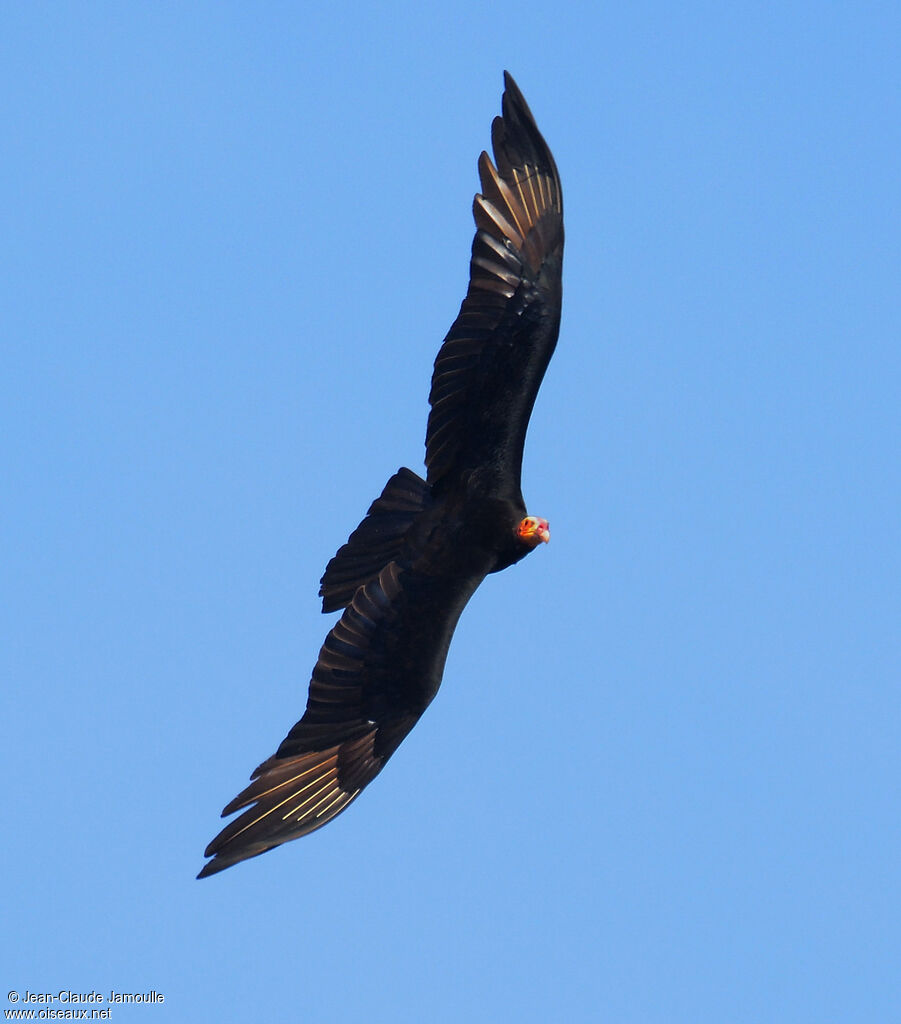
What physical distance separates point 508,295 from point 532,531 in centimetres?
243

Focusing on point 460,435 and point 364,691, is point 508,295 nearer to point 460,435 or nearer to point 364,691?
point 460,435

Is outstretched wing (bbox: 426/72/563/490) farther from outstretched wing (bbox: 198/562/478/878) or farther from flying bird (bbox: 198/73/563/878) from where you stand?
outstretched wing (bbox: 198/562/478/878)

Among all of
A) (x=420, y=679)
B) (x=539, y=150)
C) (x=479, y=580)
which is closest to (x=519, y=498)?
(x=479, y=580)

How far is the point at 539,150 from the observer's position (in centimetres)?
1936

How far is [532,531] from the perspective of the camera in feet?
65.8

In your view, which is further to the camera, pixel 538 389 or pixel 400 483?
pixel 400 483

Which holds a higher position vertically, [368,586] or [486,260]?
[486,260]

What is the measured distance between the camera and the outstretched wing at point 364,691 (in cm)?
1903

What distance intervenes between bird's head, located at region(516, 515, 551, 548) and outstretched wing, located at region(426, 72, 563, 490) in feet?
3.28

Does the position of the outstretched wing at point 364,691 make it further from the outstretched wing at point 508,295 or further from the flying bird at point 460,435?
the outstretched wing at point 508,295

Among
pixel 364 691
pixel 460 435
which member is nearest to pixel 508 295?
pixel 460 435

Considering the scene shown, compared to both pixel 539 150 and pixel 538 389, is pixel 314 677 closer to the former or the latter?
pixel 538 389

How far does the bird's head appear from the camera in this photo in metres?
20.0

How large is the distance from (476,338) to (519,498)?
Answer: 1.79 m
